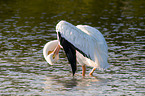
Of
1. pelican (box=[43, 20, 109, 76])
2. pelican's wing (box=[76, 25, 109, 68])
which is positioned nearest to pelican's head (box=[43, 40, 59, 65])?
pelican (box=[43, 20, 109, 76])

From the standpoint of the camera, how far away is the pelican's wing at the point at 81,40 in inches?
468

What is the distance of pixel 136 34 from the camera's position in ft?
62.3

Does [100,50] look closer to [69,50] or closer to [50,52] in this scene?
[69,50]

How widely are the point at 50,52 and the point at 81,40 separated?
1670mm

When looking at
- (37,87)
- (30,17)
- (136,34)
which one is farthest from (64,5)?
(37,87)

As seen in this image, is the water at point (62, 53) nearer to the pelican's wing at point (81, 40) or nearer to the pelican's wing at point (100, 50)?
the pelican's wing at point (100, 50)

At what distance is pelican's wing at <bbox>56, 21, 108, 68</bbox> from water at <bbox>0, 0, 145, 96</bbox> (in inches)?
32.7

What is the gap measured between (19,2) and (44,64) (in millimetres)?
18404

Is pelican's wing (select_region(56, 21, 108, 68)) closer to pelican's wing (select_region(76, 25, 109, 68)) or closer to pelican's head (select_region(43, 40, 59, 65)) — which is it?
pelican's wing (select_region(76, 25, 109, 68))

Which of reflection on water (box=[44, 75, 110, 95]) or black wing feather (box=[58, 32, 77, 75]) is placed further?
black wing feather (box=[58, 32, 77, 75])

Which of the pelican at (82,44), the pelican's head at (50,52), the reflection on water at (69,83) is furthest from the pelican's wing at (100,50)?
the pelican's head at (50,52)

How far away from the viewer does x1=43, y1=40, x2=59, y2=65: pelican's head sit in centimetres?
1302

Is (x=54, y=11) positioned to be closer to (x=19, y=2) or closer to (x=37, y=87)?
(x=19, y=2)

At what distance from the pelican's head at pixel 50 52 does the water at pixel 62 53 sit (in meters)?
0.44
